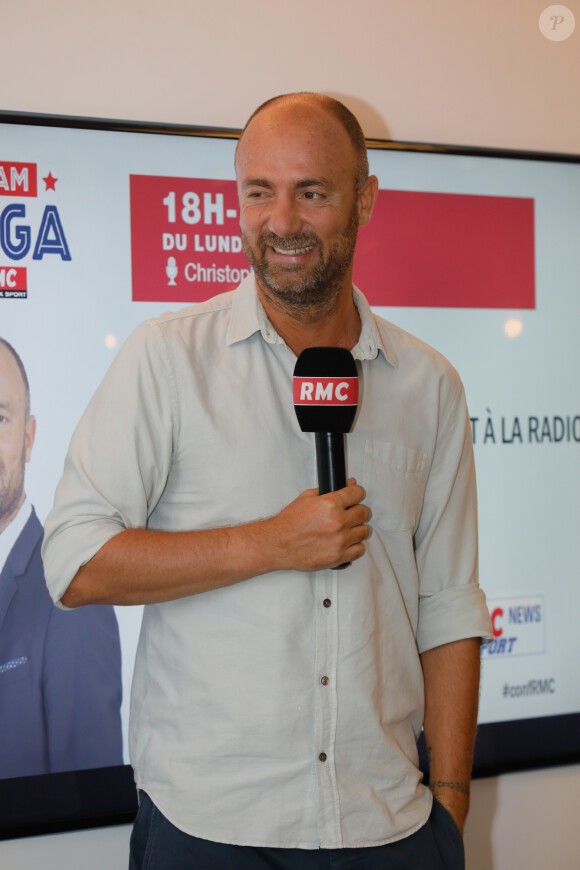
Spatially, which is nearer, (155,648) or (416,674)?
(155,648)

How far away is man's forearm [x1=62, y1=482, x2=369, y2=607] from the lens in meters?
1.21

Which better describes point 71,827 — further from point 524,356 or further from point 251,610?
point 524,356

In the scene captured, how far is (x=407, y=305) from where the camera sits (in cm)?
230

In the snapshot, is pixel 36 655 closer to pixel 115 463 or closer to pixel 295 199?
pixel 115 463

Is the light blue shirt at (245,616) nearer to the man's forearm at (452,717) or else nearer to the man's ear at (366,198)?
the man's forearm at (452,717)

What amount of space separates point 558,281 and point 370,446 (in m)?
1.30

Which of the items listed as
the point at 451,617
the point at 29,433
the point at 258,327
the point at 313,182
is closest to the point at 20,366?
the point at 29,433

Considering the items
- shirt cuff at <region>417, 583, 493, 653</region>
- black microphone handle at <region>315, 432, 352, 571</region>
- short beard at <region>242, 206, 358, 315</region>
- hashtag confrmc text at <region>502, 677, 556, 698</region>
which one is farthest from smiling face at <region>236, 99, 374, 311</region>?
hashtag confrmc text at <region>502, 677, 556, 698</region>

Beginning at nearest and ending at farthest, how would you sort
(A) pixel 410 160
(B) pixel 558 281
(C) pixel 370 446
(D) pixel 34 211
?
(C) pixel 370 446
(D) pixel 34 211
(A) pixel 410 160
(B) pixel 558 281

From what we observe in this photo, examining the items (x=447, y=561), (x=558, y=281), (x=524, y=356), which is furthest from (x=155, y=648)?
(x=558, y=281)

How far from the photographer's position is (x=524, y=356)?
7.96ft

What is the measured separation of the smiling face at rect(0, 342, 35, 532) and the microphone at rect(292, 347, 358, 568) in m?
0.98

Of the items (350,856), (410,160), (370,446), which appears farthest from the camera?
(410,160)

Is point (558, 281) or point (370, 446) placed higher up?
point (558, 281)
